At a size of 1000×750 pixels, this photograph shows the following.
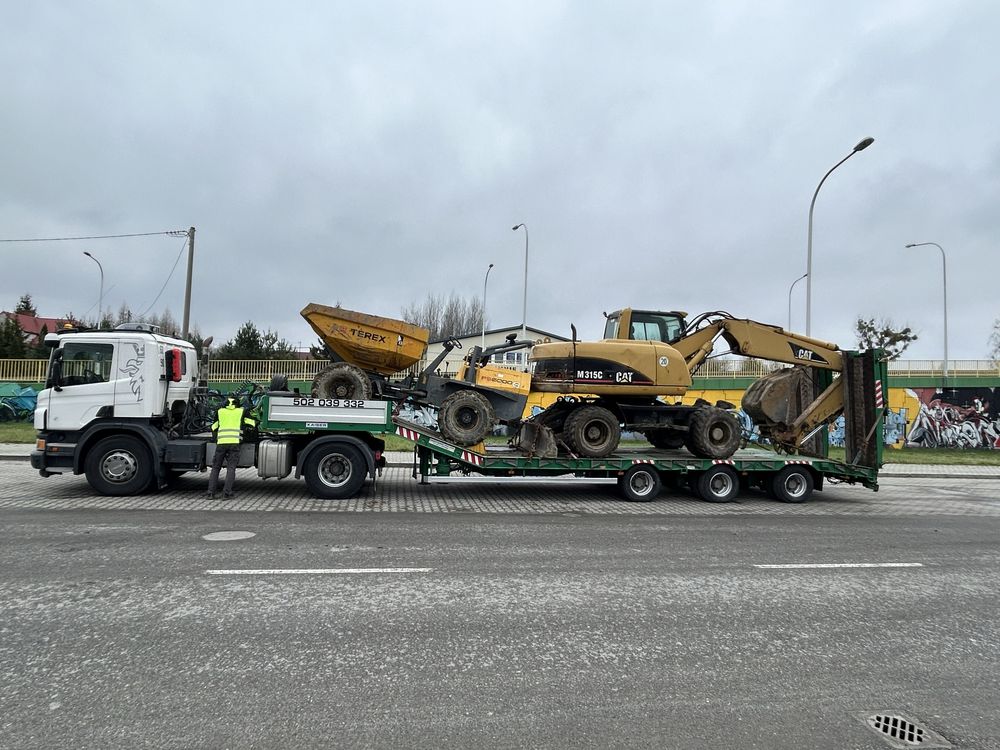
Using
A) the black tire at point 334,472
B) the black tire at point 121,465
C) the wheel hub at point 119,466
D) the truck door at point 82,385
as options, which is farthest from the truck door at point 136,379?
the black tire at point 334,472

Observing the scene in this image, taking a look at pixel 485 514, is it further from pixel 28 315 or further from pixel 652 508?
pixel 28 315

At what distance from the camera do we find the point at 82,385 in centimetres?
1020

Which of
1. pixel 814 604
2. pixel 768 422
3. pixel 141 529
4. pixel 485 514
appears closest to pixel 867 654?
pixel 814 604

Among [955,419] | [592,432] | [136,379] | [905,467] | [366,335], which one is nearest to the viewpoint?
[136,379]

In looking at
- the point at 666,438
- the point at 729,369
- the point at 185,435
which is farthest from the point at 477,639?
the point at 729,369

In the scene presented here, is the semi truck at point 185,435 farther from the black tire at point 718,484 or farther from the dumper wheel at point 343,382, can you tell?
the dumper wheel at point 343,382

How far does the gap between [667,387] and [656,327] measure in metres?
1.52

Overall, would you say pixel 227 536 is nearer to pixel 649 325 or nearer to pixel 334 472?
pixel 334 472

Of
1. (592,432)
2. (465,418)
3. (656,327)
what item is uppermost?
(656,327)

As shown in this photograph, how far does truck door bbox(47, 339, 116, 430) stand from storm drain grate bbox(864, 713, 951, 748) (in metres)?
11.2

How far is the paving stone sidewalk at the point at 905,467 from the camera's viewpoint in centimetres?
1697

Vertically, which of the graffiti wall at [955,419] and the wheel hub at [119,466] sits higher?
the graffiti wall at [955,419]

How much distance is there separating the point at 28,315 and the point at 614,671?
A: 72.5 metres

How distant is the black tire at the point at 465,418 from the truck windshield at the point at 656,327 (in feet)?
11.4
